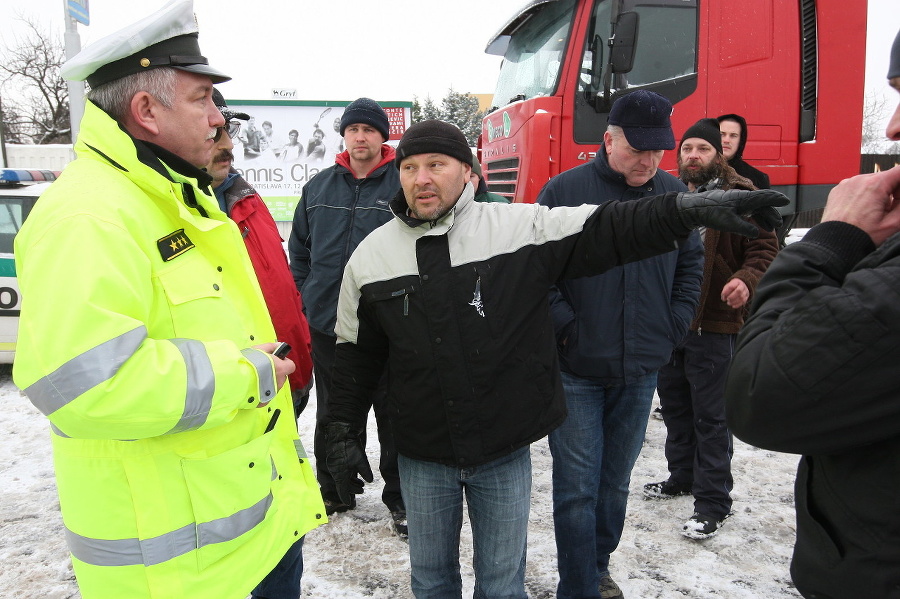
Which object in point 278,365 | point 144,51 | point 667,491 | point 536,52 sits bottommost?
point 667,491

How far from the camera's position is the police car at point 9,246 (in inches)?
224

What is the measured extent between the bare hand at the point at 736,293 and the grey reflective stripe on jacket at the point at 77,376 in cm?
278

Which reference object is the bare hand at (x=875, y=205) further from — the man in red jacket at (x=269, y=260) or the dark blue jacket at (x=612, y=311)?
the man in red jacket at (x=269, y=260)

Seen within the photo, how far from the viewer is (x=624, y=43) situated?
496 centimetres

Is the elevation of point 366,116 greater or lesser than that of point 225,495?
greater

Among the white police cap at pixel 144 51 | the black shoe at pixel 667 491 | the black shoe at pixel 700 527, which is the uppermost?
the white police cap at pixel 144 51

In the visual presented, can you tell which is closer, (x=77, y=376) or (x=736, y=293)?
(x=77, y=376)

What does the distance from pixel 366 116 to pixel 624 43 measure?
2.62 m

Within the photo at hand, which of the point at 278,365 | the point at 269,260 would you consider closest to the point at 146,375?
the point at 278,365

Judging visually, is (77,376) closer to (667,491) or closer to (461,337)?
(461,337)

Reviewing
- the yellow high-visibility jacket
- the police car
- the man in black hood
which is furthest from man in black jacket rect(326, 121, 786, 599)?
the police car

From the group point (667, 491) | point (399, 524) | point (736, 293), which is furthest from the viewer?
point (667, 491)

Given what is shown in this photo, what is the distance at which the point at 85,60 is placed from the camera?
1.44 m

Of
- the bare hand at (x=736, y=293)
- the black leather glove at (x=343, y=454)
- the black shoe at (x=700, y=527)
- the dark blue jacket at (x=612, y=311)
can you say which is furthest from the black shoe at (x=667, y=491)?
Answer: the black leather glove at (x=343, y=454)
